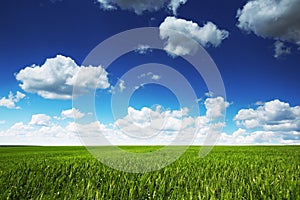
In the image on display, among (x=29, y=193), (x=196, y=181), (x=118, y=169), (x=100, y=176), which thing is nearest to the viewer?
(x=29, y=193)

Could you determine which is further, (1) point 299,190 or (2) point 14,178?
(2) point 14,178

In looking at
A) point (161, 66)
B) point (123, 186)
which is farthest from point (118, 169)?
point (161, 66)

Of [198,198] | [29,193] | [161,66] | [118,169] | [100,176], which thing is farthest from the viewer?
[161,66]

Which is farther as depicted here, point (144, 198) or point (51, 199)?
point (144, 198)

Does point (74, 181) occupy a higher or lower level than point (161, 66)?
lower

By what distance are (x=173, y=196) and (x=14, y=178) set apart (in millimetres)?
3709

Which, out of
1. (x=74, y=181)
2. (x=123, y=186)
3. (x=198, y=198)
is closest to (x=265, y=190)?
(x=198, y=198)

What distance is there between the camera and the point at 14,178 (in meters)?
6.24

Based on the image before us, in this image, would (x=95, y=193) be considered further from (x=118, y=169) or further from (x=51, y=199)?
(x=118, y=169)

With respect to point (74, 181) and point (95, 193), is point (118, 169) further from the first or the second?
point (95, 193)

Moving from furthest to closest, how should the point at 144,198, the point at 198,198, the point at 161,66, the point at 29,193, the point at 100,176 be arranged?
the point at 161,66
the point at 100,176
the point at 29,193
the point at 144,198
the point at 198,198

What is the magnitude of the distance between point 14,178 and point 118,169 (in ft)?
8.52

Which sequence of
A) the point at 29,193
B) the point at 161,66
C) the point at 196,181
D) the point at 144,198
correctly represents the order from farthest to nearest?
the point at 161,66
the point at 196,181
the point at 29,193
the point at 144,198

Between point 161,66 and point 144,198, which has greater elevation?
point 161,66
